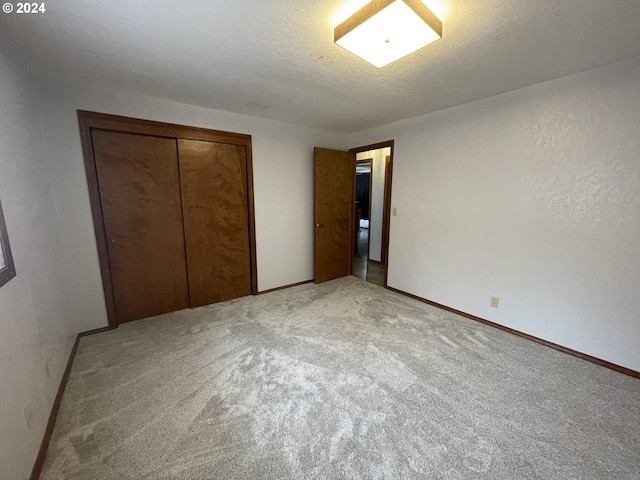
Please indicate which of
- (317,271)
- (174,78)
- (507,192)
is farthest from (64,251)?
(507,192)

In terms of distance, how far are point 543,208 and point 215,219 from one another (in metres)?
3.33

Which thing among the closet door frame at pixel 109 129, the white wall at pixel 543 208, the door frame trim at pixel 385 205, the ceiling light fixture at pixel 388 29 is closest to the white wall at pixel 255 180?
the closet door frame at pixel 109 129

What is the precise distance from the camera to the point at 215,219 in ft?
9.95

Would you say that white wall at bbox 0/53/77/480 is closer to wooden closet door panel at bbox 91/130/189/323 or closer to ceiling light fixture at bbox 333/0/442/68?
wooden closet door panel at bbox 91/130/189/323

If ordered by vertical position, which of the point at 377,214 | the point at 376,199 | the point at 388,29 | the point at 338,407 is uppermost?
the point at 388,29

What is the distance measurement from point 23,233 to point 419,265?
3503 millimetres

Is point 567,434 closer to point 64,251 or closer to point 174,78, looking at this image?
point 174,78

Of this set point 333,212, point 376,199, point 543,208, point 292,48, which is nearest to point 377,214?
point 376,199

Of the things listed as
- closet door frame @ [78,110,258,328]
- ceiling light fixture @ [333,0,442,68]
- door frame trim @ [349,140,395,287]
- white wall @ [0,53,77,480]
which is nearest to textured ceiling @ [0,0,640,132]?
ceiling light fixture @ [333,0,442,68]

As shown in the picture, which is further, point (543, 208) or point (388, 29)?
point (543, 208)

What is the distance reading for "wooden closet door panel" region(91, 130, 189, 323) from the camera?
2416 millimetres

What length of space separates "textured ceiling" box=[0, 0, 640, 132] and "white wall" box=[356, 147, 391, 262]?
2.19 metres

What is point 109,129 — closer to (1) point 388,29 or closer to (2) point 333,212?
(1) point 388,29

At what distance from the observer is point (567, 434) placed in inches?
55.5
